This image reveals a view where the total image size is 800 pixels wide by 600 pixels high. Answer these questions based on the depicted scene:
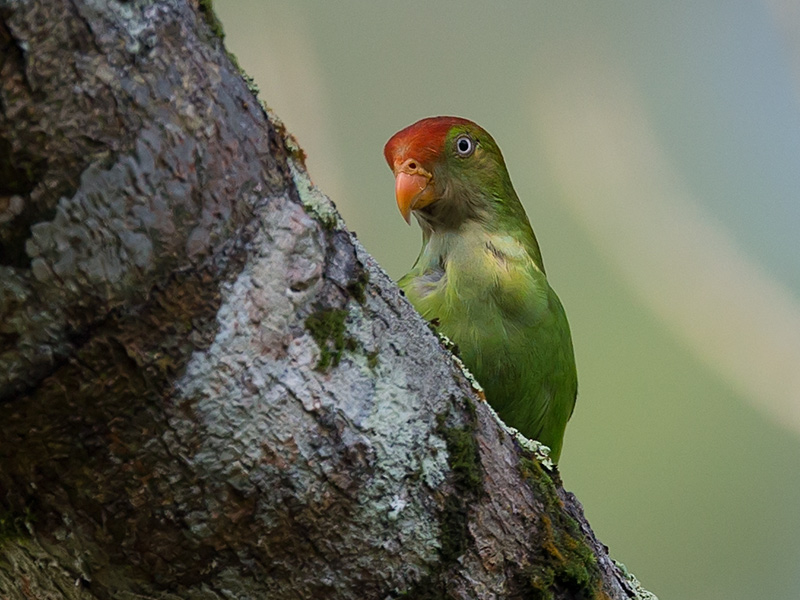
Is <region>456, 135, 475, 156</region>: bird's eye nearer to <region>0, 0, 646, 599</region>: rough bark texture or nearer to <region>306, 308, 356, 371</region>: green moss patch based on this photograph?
<region>0, 0, 646, 599</region>: rough bark texture

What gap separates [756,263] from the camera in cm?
331

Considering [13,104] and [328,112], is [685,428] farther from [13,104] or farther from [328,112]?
[13,104]

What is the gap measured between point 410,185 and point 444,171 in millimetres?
103

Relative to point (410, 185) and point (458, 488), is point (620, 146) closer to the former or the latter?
point (410, 185)

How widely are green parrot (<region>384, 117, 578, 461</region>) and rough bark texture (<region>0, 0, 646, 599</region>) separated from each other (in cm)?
100

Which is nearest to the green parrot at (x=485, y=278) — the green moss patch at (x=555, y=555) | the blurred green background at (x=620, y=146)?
the green moss patch at (x=555, y=555)

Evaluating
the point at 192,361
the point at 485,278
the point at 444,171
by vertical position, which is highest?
the point at 444,171

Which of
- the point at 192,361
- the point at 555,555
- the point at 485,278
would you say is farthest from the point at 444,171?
the point at 192,361

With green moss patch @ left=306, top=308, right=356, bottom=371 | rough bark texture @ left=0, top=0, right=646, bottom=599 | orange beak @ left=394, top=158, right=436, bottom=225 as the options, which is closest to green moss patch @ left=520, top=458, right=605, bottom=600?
rough bark texture @ left=0, top=0, right=646, bottom=599

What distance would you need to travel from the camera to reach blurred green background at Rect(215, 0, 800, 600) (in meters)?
3.29

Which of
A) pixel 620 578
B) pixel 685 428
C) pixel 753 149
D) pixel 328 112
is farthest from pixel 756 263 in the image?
pixel 620 578

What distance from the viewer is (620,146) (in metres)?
3.32

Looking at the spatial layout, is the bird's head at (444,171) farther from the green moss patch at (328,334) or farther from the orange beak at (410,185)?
the green moss patch at (328,334)

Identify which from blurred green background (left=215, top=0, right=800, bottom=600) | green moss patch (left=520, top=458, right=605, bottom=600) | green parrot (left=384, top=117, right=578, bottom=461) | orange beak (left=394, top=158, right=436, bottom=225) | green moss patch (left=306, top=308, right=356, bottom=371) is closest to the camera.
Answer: green moss patch (left=306, top=308, right=356, bottom=371)
